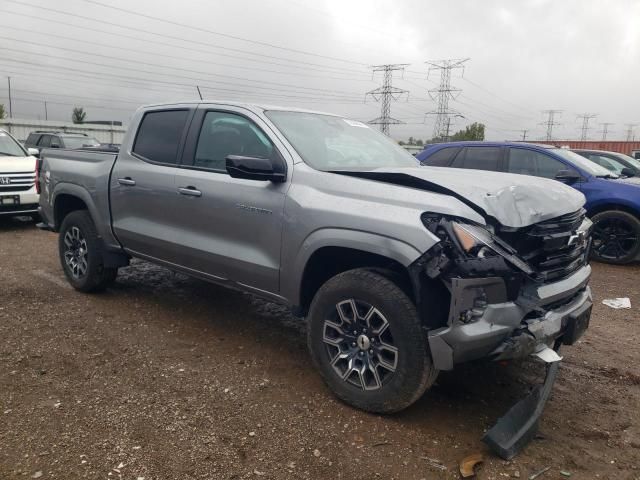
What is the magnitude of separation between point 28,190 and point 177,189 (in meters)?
6.22

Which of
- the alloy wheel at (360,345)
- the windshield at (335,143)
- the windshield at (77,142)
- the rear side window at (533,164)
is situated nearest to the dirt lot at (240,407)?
the alloy wheel at (360,345)

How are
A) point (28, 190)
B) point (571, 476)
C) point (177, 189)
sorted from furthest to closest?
point (28, 190) < point (177, 189) < point (571, 476)

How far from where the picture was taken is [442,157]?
8.67 meters

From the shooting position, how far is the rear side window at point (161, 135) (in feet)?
14.9

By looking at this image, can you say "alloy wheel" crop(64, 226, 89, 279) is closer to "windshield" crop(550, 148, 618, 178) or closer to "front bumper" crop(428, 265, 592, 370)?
Result: "front bumper" crop(428, 265, 592, 370)

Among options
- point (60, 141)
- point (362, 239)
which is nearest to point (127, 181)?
point (362, 239)

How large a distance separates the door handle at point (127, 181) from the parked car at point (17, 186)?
16.2ft

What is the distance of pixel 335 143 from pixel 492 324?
197 cm

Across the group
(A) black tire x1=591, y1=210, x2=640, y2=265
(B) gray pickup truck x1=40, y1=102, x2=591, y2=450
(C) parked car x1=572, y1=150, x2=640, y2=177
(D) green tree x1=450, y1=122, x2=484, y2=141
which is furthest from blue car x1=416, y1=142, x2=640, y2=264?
(D) green tree x1=450, y1=122, x2=484, y2=141

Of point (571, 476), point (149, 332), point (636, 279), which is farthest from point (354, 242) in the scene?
point (636, 279)

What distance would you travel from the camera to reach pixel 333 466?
276 centimetres

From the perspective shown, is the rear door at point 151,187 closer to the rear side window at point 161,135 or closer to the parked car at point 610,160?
the rear side window at point 161,135

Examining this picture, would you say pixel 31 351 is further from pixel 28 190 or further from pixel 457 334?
pixel 28 190

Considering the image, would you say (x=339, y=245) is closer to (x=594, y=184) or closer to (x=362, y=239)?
(x=362, y=239)
